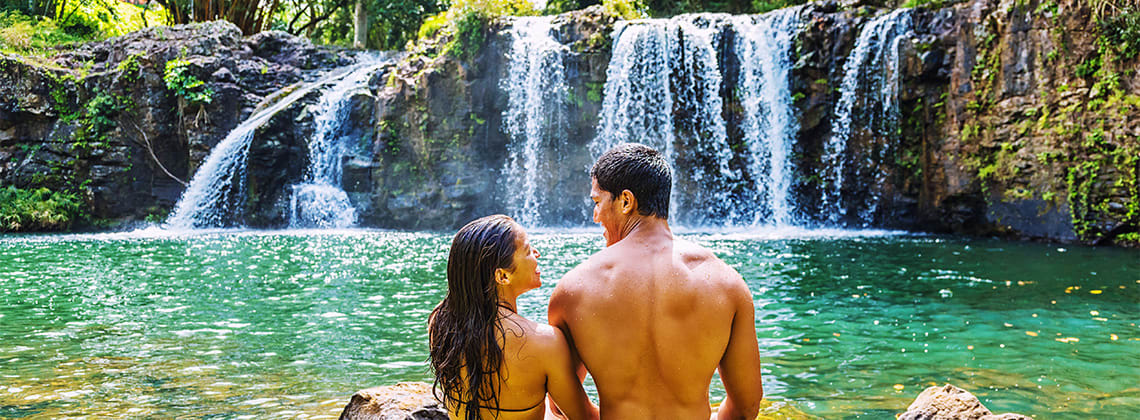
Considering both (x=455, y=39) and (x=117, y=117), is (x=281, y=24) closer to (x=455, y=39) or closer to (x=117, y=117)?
(x=117, y=117)

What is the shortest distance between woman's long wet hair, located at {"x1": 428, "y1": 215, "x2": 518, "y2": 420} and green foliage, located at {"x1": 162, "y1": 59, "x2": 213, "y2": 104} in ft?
71.9

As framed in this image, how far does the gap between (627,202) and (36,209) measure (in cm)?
2311

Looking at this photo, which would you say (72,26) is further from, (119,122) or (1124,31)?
(1124,31)

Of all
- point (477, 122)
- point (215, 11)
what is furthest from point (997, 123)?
point (215, 11)

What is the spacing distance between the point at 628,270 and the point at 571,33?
1975 centimetres

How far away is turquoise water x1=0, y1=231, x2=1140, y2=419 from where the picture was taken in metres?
5.23

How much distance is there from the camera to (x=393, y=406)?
3691mm

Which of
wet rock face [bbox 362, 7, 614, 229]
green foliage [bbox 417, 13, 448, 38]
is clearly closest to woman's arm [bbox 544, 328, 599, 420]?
wet rock face [bbox 362, 7, 614, 229]

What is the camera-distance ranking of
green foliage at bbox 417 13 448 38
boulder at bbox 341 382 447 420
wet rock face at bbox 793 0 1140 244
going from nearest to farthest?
boulder at bbox 341 382 447 420, wet rock face at bbox 793 0 1140 244, green foliage at bbox 417 13 448 38

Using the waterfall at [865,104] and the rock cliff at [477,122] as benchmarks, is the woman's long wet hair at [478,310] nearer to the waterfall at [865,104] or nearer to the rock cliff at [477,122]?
the rock cliff at [477,122]

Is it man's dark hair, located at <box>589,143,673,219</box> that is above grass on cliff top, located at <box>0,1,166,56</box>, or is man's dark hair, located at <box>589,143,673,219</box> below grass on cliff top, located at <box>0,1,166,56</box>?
below

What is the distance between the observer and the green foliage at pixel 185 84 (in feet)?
71.9

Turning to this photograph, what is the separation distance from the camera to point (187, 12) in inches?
1225

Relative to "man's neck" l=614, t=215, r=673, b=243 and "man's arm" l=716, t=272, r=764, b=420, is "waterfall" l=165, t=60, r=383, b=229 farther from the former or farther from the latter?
"man's arm" l=716, t=272, r=764, b=420
